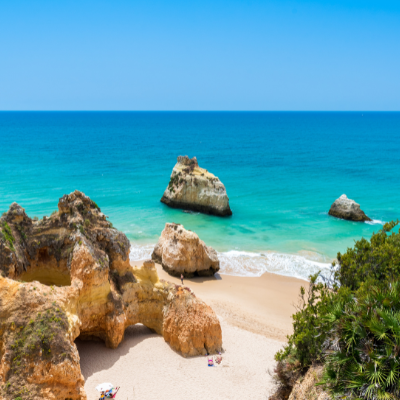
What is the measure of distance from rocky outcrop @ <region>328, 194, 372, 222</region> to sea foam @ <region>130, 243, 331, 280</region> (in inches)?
507

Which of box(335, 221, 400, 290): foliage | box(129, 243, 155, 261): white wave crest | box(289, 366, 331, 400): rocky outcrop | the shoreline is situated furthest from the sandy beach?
box(129, 243, 155, 261): white wave crest

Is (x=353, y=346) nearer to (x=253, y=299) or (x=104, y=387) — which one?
(x=104, y=387)

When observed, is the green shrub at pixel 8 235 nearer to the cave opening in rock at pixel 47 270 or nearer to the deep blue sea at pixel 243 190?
the cave opening in rock at pixel 47 270

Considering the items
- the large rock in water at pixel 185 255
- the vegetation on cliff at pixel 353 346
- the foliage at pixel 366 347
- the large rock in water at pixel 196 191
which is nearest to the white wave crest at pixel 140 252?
the large rock in water at pixel 185 255

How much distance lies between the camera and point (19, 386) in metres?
10.9

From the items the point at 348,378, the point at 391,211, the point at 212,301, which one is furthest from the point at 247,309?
the point at 391,211

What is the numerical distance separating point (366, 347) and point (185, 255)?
17740 mm

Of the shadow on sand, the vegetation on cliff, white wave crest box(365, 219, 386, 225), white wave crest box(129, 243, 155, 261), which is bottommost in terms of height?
A: white wave crest box(129, 243, 155, 261)

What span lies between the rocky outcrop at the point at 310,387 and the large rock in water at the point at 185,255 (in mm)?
15463

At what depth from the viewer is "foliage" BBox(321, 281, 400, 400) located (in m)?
8.58

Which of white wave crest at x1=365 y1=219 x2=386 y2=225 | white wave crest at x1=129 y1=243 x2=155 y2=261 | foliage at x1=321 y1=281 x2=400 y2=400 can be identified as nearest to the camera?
foliage at x1=321 y1=281 x2=400 y2=400

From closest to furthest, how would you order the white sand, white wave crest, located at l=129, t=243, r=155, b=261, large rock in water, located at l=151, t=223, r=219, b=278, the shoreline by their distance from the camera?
the white sand → the shoreline → large rock in water, located at l=151, t=223, r=219, b=278 → white wave crest, located at l=129, t=243, r=155, b=261

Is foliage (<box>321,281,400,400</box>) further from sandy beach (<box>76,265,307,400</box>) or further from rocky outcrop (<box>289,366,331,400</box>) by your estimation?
sandy beach (<box>76,265,307,400</box>)

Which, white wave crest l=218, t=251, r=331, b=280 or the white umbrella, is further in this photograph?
white wave crest l=218, t=251, r=331, b=280
